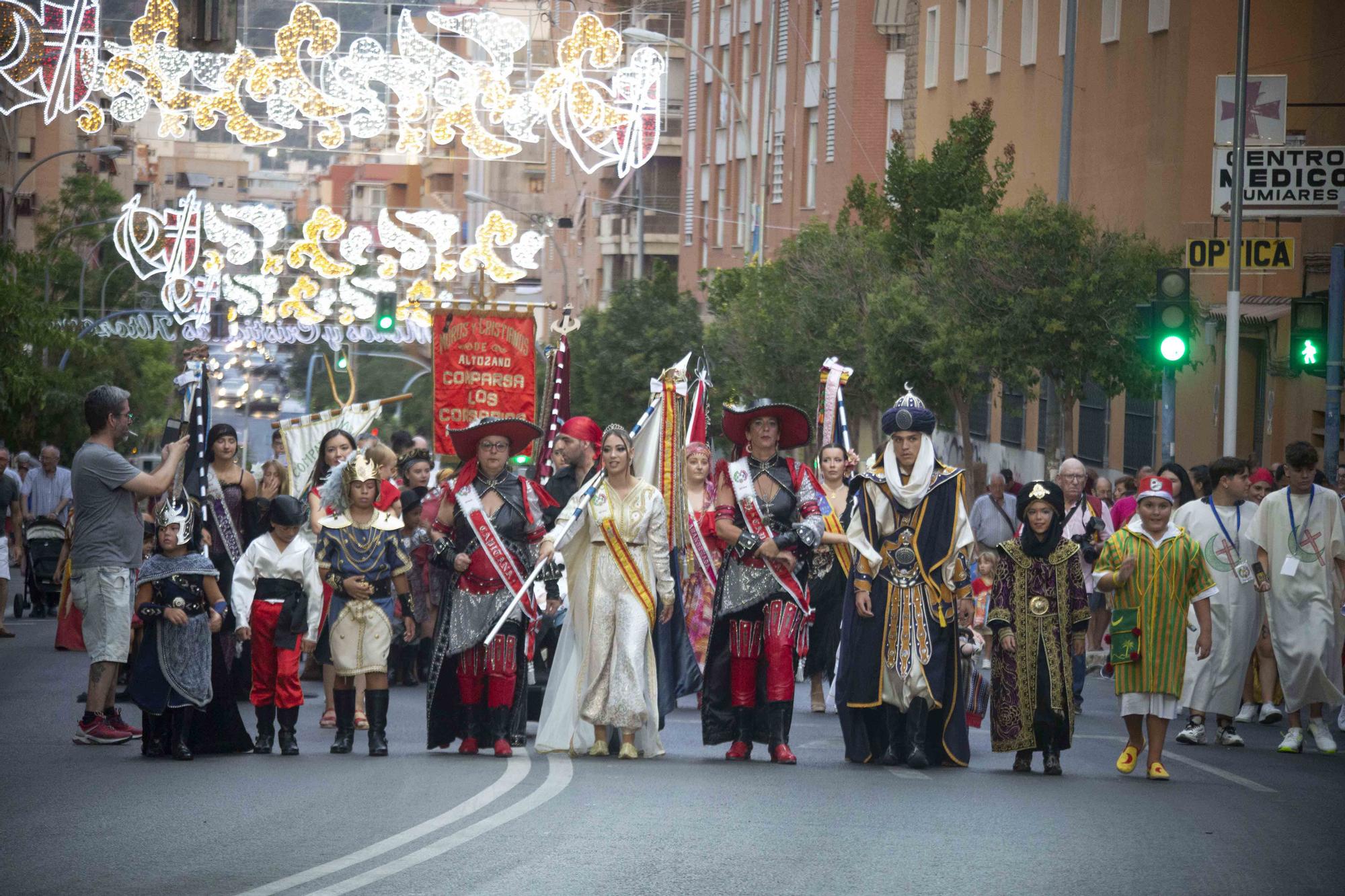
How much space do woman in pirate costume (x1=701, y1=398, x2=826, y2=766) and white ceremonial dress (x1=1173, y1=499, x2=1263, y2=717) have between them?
10.4ft

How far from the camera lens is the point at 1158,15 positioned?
32094mm

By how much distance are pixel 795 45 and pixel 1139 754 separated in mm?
46356

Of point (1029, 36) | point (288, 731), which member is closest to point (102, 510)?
point (288, 731)

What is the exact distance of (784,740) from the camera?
12.1 meters

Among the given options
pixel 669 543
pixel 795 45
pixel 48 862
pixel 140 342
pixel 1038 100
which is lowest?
pixel 48 862

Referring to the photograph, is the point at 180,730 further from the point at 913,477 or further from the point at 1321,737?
the point at 1321,737

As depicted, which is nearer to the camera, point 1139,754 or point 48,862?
point 48,862

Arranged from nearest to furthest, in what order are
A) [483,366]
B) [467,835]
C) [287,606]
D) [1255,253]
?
[467,835], [287,606], [1255,253], [483,366]

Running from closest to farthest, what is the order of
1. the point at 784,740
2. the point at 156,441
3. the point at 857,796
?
1. the point at 857,796
2. the point at 784,740
3. the point at 156,441

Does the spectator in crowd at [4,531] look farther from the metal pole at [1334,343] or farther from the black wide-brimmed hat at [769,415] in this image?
the metal pole at [1334,343]

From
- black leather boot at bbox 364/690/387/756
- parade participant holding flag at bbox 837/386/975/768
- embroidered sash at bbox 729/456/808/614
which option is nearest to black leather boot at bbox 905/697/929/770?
parade participant holding flag at bbox 837/386/975/768

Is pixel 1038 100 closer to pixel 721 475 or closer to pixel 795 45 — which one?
pixel 795 45

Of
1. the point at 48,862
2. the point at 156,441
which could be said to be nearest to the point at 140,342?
the point at 156,441

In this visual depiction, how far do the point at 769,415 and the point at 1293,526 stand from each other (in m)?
3.98
